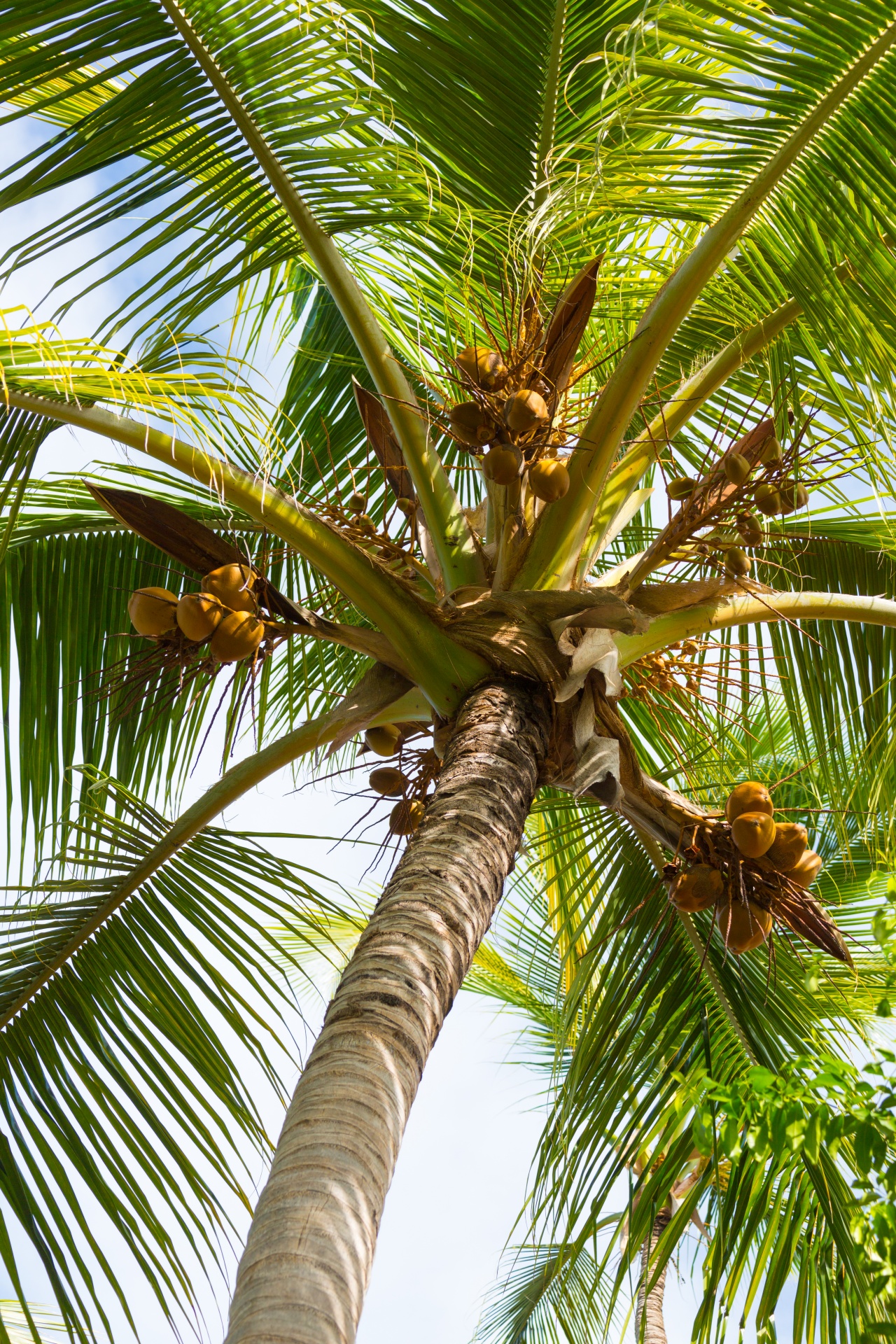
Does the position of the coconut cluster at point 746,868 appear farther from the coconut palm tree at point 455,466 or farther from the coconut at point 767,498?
the coconut at point 767,498

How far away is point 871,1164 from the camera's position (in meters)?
1.51

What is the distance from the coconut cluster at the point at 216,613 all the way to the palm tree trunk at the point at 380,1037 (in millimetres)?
457

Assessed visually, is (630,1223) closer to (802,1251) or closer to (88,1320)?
(802,1251)

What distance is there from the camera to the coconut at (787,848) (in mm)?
2303

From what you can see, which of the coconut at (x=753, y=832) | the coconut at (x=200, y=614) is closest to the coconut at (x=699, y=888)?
the coconut at (x=753, y=832)

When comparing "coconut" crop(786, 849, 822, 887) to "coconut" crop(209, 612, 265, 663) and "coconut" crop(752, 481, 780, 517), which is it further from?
"coconut" crop(209, 612, 265, 663)

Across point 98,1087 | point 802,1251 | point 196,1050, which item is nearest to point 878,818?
point 802,1251

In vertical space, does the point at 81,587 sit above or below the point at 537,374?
above

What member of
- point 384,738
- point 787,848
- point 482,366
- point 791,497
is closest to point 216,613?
point 384,738

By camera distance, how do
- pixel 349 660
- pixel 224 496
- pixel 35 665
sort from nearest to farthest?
1. pixel 224 496
2. pixel 35 665
3. pixel 349 660

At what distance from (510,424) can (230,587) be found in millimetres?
672

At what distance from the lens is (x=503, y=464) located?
2.41 meters

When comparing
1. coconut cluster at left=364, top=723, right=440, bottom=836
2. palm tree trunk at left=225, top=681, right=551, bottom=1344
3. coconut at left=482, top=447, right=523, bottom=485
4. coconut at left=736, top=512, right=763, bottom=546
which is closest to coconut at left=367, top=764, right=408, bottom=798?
coconut cluster at left=364, top=723, right=440, bottom=836

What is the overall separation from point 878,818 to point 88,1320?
8.17 ft
